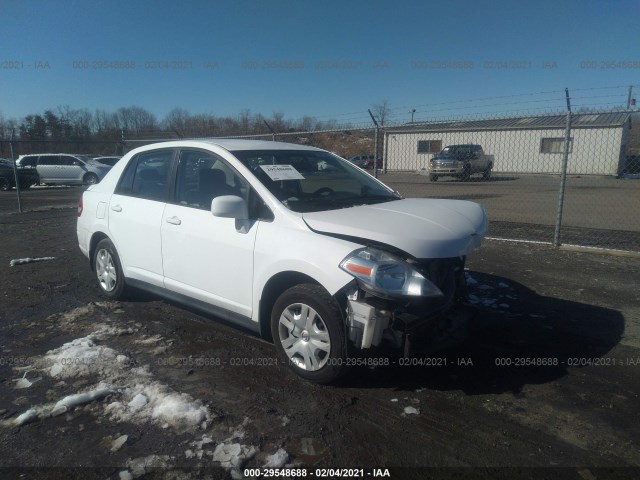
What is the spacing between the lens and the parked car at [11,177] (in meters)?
22.1

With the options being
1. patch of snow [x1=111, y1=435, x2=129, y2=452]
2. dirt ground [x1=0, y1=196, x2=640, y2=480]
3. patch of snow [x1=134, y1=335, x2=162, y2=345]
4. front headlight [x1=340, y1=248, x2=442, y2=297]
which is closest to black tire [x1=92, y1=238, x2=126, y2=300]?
dirt ground [x1=0, y1=196, x2=640, y2=480]

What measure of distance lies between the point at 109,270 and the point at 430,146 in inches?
1094

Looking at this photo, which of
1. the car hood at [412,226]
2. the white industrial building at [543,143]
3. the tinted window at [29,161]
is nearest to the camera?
the car hood at [412,226]

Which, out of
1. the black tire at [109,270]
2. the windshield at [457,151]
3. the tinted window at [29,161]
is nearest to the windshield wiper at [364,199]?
the black tire at [109,270]

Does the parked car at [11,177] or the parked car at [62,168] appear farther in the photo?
the parked car at [62,168]

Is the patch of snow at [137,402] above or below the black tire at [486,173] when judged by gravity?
below

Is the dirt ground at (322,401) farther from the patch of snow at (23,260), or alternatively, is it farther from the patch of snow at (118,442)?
the patch of snow at (23,260)

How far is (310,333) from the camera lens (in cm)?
316

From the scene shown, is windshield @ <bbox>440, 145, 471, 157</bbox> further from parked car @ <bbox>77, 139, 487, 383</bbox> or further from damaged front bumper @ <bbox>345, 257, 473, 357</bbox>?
damaged front bumper @ <bbox>345, 257, 473, 357</bbox>

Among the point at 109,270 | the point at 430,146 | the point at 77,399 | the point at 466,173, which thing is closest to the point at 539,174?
the point at 466,173

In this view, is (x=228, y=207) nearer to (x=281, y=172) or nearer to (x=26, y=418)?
(x=281, y=172)

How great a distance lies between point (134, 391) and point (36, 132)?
4349 centimetres

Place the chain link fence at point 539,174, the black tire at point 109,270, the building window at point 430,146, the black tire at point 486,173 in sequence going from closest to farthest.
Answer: the black tire at point 109,270 < the chain link fence at point 539,174 < the black tire at point 486,173 < the building window at point 430,146

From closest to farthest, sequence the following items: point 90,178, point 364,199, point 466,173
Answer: point 364,199 → point 466,173 → point 90,178
